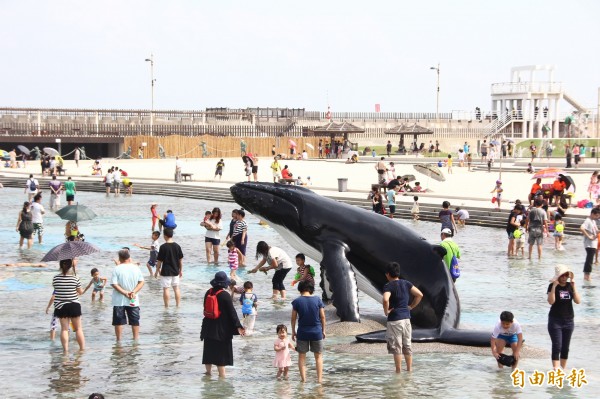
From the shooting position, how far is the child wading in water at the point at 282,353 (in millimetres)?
13898

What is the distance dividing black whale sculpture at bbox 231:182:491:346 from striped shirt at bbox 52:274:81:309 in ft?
14.1

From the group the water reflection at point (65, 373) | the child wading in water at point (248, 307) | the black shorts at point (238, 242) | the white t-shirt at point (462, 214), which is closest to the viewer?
the water reflection at point (65, 373)

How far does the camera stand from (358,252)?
56.7ft

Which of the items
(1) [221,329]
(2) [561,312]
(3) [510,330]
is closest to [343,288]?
(1) [221,329]

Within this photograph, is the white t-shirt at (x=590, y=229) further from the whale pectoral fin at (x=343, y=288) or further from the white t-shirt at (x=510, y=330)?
the white t-shirt at (x=510, y=330)

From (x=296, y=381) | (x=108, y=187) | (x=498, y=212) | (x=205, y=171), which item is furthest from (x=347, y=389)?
(x=205, y=171)

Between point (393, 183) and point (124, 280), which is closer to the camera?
point (124, 280)

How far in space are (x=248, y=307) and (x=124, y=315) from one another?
82.9 inches

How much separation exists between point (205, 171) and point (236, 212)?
45.6m

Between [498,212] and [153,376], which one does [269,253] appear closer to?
[153,376]

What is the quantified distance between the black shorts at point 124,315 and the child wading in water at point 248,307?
1.79m

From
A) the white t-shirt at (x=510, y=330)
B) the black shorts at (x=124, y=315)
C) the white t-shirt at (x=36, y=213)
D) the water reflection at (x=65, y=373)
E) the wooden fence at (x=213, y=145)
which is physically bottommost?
the water reflection at (x=65, y=373)

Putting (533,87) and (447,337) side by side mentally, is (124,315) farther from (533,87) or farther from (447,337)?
(533,87)

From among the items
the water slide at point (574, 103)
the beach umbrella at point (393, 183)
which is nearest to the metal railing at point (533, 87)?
the water slide at point (574, 103)
